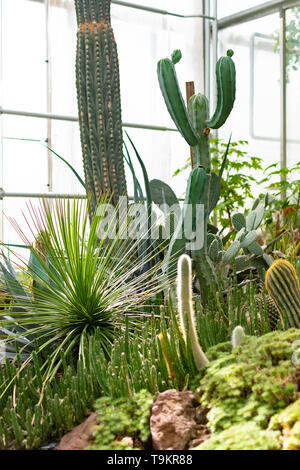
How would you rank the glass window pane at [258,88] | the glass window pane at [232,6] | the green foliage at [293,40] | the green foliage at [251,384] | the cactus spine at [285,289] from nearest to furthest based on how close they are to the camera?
the green foliage at [251,384]
the cactus spine at [285,289]
the green foliage at [293,40]
the glass window pane at [258,88]
the glass window pane at [232,6]

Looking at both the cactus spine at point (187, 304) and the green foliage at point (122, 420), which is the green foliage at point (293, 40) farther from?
the green foliage at point (122, 420)

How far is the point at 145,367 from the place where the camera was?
1539 mm

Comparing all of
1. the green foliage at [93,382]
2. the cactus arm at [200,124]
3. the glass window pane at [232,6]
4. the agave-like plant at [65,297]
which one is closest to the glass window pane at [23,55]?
the glass window pane at [232,6]

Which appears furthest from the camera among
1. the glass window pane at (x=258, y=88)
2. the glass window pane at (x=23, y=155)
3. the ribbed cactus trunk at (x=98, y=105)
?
the glass window pane at (x=258, y=88)

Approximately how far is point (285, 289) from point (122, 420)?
753mm

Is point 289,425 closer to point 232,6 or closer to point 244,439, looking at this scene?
point 244,439

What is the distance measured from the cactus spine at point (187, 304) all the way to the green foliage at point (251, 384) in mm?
58

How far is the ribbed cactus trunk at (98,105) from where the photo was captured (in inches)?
100

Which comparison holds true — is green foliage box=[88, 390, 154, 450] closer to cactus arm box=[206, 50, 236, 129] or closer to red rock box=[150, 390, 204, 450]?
red rock box=[150, 390, 204, 450]

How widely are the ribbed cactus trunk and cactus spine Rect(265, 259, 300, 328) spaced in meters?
0.94

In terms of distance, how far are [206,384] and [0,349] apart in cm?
92

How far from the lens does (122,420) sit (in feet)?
4.41

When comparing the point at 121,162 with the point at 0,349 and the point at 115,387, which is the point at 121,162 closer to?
the point at 0,349

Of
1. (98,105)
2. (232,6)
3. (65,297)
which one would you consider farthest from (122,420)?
(232,6)
